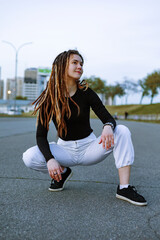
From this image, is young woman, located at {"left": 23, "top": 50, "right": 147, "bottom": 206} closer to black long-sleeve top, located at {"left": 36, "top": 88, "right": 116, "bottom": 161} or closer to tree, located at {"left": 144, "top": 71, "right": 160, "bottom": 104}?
black long-sleeve top, located at {"left": 36, "top": 88, "right": 116, "bottom": 161}

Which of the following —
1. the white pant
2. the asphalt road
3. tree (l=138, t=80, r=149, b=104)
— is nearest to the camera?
the asphalt road

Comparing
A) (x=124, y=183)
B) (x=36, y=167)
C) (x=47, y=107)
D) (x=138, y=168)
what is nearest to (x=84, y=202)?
(x=124, y=183)

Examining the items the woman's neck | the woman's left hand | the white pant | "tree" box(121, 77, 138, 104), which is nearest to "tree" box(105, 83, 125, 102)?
"tree" box(121, 77, 138, 104)

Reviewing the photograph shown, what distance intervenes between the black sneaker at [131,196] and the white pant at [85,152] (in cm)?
24

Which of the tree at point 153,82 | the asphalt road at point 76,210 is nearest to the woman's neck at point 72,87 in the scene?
the asphalt road at point 76,210

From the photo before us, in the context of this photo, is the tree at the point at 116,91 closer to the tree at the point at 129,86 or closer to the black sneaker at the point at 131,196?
the tree at the point at 129,86

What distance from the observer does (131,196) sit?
2.53 metres

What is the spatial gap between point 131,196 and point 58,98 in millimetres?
1180

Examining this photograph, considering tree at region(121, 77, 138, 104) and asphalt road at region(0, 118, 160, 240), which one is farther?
tree at region(121, 77, 138, 104)

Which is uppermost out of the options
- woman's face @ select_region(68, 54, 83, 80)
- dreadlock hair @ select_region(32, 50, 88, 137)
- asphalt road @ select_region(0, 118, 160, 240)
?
woman's face @ select_region(68, 54, 83, 80)

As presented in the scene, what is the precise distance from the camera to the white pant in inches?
103

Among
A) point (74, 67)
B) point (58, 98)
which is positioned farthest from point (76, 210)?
point (74, 67)

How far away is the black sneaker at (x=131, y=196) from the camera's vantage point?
2475 mm

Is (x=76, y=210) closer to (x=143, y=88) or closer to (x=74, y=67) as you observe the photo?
(x=74, y=67)
